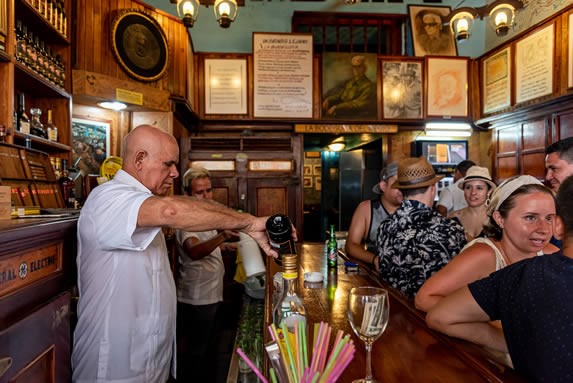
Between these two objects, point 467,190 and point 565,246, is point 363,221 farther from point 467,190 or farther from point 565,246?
point 565,246

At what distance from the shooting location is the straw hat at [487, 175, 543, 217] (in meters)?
1.68

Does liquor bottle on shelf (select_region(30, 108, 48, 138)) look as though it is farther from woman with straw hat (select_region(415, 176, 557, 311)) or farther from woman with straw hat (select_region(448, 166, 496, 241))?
woman with straw hat (select_region(448, 166, 496, 241))

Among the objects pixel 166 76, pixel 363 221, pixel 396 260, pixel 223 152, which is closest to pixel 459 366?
pixel 396 260

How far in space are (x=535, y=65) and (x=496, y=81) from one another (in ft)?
2.39

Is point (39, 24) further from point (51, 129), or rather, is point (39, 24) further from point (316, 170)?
point (316, 170)

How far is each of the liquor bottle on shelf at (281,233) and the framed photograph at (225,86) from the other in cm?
507

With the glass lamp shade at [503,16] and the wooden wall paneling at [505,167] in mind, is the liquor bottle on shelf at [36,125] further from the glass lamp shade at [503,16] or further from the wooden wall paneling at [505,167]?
the wooden wall paneling at [505,167]

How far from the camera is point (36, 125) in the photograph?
8.46 ft

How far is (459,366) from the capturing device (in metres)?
1.02

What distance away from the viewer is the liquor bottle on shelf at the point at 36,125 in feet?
8.29

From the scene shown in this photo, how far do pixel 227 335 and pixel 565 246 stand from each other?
3.11 meters

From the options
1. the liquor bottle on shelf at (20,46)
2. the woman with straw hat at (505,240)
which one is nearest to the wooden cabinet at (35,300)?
the woman with straw hat at (505,240)

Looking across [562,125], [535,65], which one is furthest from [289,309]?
[535,65]

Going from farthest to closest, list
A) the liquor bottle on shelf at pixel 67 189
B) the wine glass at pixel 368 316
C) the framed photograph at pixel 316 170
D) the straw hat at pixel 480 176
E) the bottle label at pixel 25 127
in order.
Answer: the framed photograph at pixel 316 170, the straw hat at pixel 480 176, the liquor bottle on shelf at pixel 67 189, the bottle label at pixel 25 127, the wine glass at pixel 368 316
